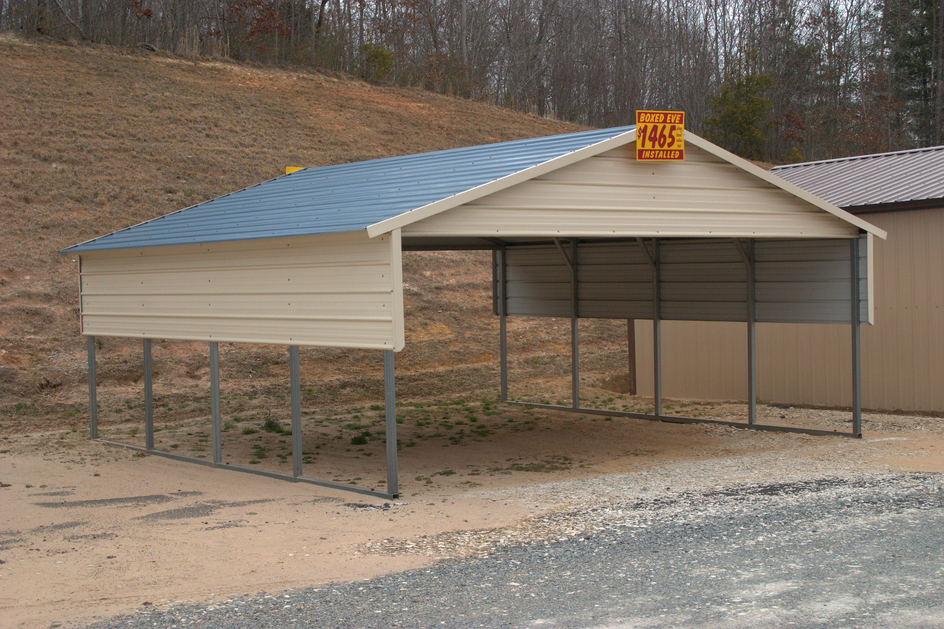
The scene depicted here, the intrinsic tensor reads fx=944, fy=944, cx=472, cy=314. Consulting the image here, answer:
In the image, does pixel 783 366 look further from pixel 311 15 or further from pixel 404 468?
pixel 311 15

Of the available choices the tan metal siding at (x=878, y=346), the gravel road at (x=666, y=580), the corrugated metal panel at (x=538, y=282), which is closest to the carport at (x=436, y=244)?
the corrugated metal panel at (x=538, y=282)

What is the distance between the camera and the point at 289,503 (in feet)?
26.7

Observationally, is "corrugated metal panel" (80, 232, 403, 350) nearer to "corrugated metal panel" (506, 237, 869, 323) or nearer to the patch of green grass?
the patch of green grass

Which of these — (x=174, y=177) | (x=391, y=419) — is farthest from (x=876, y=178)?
(x=174, y=177)

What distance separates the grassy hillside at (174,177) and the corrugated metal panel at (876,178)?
6938mm

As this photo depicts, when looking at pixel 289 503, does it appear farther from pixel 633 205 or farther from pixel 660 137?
pixel 660 137

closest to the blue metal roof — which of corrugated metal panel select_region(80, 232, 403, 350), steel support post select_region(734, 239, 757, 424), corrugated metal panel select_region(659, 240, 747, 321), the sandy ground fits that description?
corrugated metal panel select_region(80, 232, 403, 350)

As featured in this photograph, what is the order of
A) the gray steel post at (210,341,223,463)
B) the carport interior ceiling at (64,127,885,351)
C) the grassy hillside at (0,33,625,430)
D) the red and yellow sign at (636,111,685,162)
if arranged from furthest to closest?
the grassy hillside at (0,33,625,430) → the gray steel post at (210,341,223,463) → the red and yellow sign at (636,111,685,162) → the carport interior ceiling at (64,127,885,351)

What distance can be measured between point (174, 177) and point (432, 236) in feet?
55.4

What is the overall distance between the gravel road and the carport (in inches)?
89.9

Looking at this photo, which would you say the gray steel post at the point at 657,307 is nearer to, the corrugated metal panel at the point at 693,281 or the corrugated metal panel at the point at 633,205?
the corrugated metal panel at the point at 693,281

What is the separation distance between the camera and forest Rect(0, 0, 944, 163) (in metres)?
34.3

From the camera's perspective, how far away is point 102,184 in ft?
71.4

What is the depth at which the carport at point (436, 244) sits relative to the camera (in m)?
8.00
